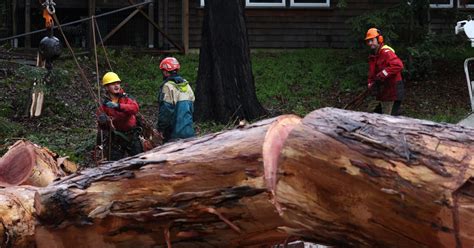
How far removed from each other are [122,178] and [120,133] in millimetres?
5073

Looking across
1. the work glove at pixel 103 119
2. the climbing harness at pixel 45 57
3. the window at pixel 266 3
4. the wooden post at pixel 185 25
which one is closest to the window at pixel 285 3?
the window at pixel 266 3

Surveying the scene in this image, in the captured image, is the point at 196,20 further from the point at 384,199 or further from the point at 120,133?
the point at 384,199

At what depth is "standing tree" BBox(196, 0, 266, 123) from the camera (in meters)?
14.8

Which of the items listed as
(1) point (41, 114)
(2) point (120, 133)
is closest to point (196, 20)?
(1) point (41, 114)

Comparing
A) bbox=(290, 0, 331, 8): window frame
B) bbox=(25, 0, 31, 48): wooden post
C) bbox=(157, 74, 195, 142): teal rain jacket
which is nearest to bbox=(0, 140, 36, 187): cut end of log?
bbox=(157, 74, 195, 142): teal rain jacket

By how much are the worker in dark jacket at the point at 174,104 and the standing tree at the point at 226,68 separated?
4.80m

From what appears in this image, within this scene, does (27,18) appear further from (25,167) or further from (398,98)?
(25,167)

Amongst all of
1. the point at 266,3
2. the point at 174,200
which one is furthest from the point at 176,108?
the point at 266,3

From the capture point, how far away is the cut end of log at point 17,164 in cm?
753

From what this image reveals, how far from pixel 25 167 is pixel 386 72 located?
5.33 meters

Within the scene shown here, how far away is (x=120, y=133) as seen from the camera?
9891 millimetres

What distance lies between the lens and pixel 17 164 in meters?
7.71

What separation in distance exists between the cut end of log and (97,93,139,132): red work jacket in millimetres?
1972

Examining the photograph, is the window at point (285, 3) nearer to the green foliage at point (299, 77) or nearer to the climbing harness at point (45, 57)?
the green foliage at point (299, 77)
